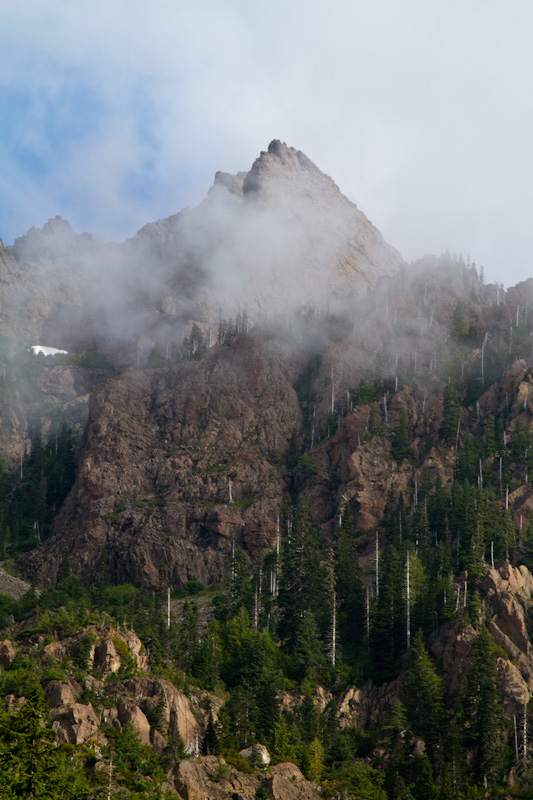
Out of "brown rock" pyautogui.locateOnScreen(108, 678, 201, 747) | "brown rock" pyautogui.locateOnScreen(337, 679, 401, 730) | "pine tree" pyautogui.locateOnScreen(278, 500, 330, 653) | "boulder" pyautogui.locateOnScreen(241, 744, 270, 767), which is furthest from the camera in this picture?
"pine tree" pyautogui.locateOnScreen(278, 500, 330, 653)

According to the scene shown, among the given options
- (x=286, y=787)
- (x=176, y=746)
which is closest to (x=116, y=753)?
(x=176, y=746)

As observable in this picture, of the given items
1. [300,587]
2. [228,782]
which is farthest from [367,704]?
[228,782]

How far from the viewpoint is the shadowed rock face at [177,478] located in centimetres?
16450

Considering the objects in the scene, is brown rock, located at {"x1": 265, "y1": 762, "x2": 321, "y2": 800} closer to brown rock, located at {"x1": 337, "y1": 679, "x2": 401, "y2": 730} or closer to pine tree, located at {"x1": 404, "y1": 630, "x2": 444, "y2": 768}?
pine tree, located at {"x1": 404, "y1": 630, "x2": 444, "y2": 768}

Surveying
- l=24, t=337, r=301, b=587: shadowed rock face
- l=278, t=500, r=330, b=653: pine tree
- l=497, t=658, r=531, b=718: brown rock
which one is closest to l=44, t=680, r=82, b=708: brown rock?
l=278, t=500, r=330, b=653: pine tree

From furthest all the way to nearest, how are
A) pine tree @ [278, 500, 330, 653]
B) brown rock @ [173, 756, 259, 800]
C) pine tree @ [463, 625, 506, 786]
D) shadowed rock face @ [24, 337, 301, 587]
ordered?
1. shadowed rock face @ [24, 337, 301, 587]
2. pine tree @ [278, 500, 330, 653]
3. pine tree @ [463, 625, 506, 786]
4. brown rock @ [173, 756, 259, 800]

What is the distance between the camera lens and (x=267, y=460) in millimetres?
186750

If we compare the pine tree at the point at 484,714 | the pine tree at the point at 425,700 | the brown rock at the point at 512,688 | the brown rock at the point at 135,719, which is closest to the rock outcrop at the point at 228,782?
the brown rock at the point at 135,719

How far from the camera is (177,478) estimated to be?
18062 centimetres

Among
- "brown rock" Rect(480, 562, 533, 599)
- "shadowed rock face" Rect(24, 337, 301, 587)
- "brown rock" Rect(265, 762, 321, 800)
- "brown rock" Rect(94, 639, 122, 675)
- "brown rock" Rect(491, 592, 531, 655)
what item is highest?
"shadowed rock face" Rect(24, 337, 301, 587)

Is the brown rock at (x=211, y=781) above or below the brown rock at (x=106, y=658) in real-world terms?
below

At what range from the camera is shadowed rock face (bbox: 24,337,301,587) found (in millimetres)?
164500

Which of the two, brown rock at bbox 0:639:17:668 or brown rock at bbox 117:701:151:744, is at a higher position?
brown rock at bbox 0:639:17:668

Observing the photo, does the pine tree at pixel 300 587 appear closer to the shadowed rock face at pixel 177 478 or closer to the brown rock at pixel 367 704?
the brown rock at pixel 367 704
